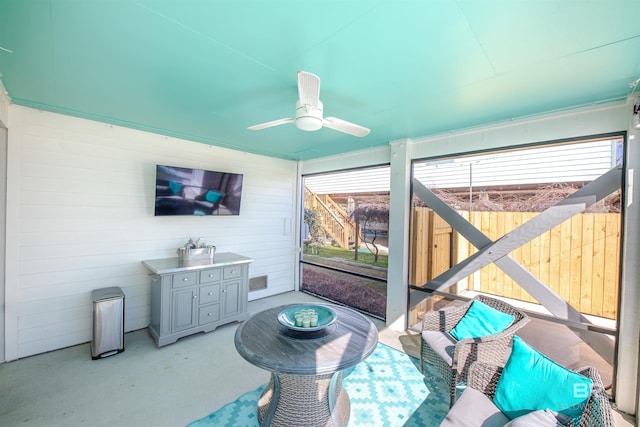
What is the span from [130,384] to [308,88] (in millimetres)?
3042

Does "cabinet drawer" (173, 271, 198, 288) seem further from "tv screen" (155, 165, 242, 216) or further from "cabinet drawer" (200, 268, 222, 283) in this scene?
"tv screen" (155, 165, 242, 216)

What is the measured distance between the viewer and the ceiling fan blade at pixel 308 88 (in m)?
1.59

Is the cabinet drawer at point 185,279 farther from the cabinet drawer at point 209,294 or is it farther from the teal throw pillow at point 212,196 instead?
the teal throw pillow at point 212,196

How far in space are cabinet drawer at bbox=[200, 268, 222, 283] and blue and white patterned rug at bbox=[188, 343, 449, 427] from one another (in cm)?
157

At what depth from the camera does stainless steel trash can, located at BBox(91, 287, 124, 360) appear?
281 centimetres

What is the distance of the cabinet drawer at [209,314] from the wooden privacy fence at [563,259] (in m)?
3.02

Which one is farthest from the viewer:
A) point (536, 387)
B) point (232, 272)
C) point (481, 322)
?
point (232, 272)

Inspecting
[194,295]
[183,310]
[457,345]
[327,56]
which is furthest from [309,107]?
[183,310]

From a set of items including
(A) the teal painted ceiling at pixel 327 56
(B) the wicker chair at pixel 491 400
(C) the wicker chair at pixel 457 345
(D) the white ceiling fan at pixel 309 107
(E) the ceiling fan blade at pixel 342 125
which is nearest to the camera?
(B) the wicker chair at pixel 491 400

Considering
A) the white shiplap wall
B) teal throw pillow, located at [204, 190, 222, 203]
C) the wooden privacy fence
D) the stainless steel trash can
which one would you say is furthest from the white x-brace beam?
the stainless steel trash can

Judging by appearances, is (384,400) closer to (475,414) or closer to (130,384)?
(475,414)

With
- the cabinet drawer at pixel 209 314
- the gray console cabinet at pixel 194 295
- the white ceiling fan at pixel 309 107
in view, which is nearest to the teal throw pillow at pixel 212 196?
the gray console cabinet at pixel 194 295

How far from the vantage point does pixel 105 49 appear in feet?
5.62

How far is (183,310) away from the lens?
326 cm
